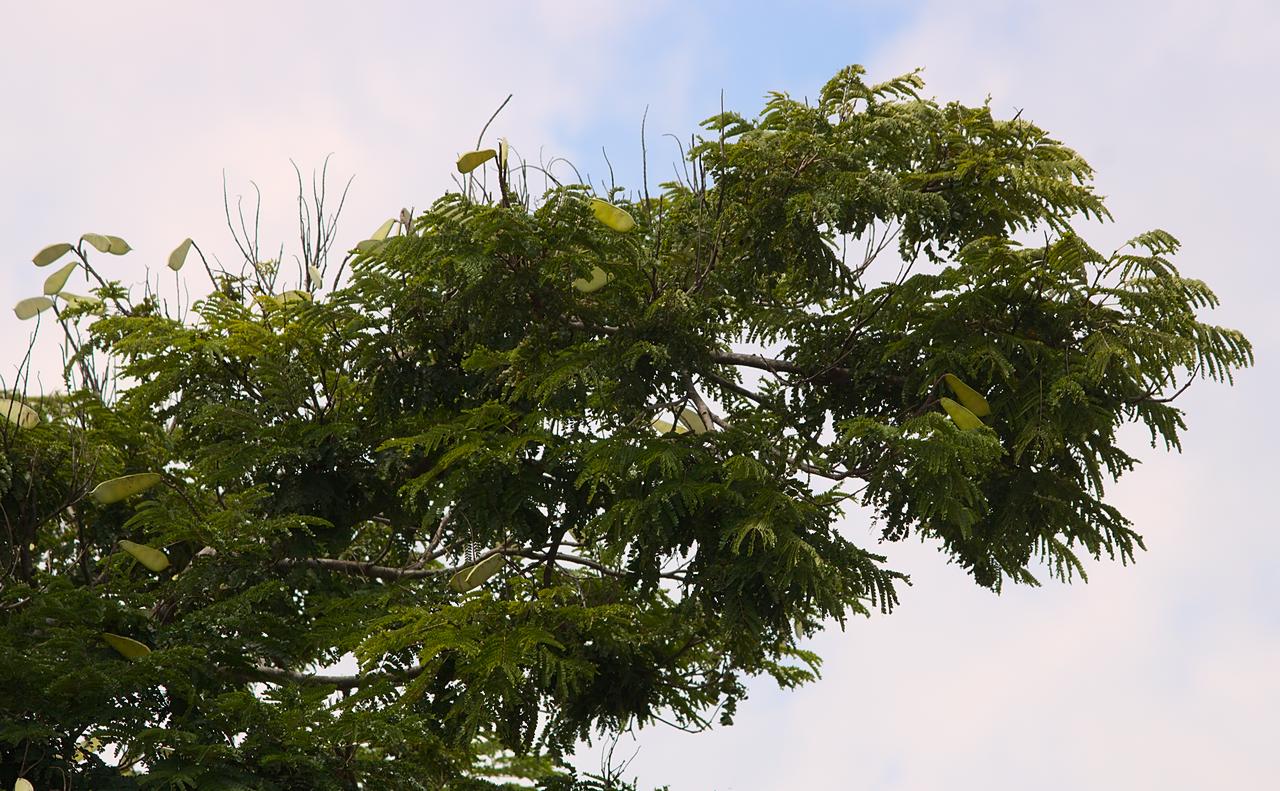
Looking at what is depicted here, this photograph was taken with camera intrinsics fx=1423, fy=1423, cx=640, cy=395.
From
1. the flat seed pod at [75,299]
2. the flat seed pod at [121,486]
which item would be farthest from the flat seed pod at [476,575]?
the flat seed pod at [75,299]

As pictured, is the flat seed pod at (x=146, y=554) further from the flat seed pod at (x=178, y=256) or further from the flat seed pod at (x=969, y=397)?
the flat seed pod at (x=969, y=397)

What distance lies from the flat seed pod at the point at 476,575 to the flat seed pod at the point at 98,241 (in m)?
3.43

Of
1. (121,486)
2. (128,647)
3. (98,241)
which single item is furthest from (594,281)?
(98,241)

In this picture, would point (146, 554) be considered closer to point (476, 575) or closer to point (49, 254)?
point (476, 575)

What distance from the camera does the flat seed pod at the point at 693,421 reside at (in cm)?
752

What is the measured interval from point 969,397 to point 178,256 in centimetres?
550

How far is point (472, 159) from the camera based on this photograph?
6.43m

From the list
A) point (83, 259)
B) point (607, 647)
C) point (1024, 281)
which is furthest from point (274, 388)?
point (1024, 281)

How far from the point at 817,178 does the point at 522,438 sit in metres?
2.00

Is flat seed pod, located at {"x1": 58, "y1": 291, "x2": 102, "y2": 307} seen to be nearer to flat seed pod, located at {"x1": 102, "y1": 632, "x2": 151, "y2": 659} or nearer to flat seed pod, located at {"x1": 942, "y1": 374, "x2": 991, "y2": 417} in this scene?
flat seed pod, located at {"x1": 102, "y1": 632, "x2": 151, "y2": 659}

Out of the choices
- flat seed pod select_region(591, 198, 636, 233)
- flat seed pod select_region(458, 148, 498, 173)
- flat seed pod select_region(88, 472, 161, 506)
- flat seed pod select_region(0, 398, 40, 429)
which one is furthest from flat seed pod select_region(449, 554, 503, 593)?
flat seed pod select_region(0, 398, 40, 429)

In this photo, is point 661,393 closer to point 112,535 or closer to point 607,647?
point 607,647

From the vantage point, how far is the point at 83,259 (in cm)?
907

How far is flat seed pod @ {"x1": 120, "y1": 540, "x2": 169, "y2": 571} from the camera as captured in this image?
7.35m
